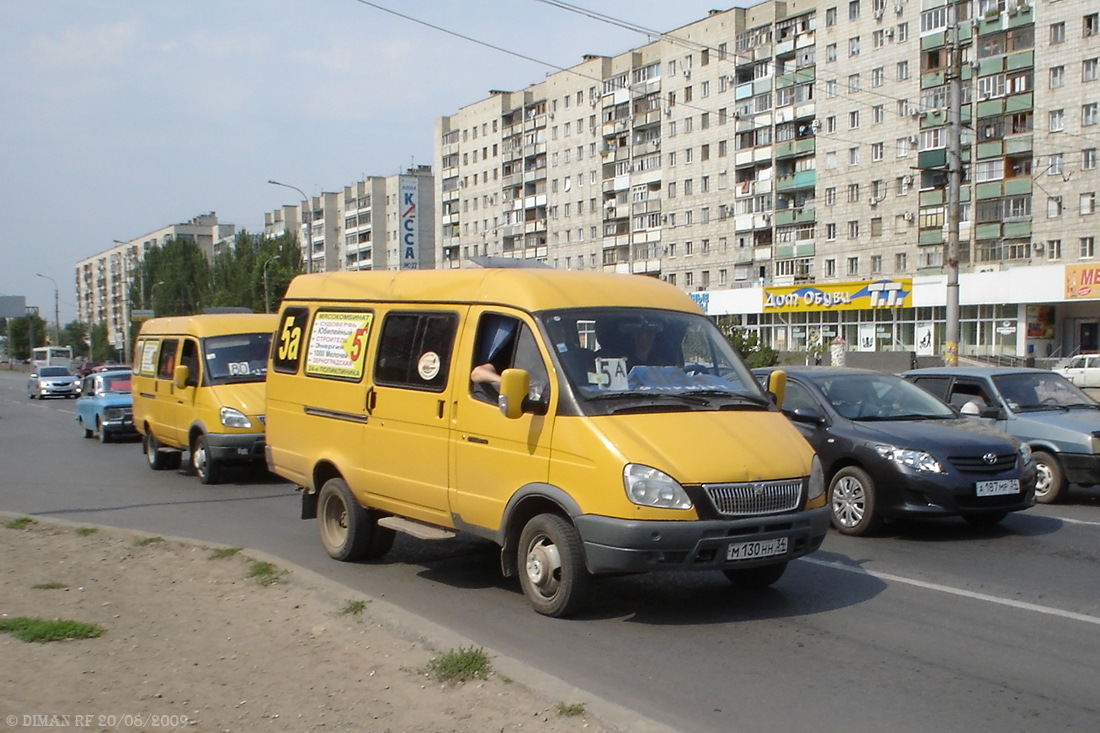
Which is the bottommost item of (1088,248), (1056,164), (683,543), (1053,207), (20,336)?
(683,543)

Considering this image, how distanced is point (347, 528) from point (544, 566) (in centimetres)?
257

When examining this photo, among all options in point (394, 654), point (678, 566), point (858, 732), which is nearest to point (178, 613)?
point (394, 654)

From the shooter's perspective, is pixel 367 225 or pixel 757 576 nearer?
pixel 757 576

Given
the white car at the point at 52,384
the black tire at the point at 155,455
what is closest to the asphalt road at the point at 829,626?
the black tire at the point at 155,455

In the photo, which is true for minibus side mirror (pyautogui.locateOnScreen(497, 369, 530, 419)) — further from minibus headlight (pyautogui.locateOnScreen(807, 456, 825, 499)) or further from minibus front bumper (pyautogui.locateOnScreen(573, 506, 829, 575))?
minibus headlight (pyautogui.locateOnScreen(807, 456, 825, 499))

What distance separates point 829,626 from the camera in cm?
670

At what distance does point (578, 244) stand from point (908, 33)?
34.7 m

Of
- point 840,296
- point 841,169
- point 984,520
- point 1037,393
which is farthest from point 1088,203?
point 984,520

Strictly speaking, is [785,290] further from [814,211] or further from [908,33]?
[908,33]

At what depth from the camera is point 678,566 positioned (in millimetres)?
6453

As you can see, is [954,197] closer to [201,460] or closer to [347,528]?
[201,460]

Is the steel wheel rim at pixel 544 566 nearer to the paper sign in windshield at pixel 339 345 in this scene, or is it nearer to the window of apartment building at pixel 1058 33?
the paper sign in windshield at pixel 339 345

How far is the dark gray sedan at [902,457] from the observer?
9.49 meters

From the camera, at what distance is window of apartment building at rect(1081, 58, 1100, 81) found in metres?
55.1
